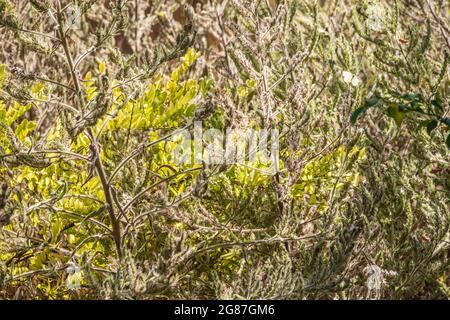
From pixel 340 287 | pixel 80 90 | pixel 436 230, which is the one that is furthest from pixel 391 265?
pixel 80 90

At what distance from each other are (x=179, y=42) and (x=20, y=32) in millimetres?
516

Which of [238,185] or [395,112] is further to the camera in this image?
[238,185]

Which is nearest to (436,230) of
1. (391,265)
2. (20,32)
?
(391,265)

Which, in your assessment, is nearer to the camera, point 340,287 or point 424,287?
point 340,287

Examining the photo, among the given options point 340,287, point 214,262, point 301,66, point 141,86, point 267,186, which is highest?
point 301,66

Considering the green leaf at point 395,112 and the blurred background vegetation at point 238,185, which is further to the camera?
the blurred background vegetation at point 238,185

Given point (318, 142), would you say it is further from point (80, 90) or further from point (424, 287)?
point (424, 287)

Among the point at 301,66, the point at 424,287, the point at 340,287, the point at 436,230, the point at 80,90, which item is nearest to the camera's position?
the point at 80,90

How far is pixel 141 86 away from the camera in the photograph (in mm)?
2848

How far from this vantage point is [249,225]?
3.34 m

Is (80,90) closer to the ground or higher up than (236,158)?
higher up

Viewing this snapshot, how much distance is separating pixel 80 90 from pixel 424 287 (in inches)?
81.9

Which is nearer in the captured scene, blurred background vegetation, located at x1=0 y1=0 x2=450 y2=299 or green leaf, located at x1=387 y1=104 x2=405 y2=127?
green leaf, located at x1=387 y1=104 x2=405 y2=127

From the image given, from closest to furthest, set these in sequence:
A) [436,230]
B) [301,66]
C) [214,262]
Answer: [436,230]
[214,262]
[301,66]
